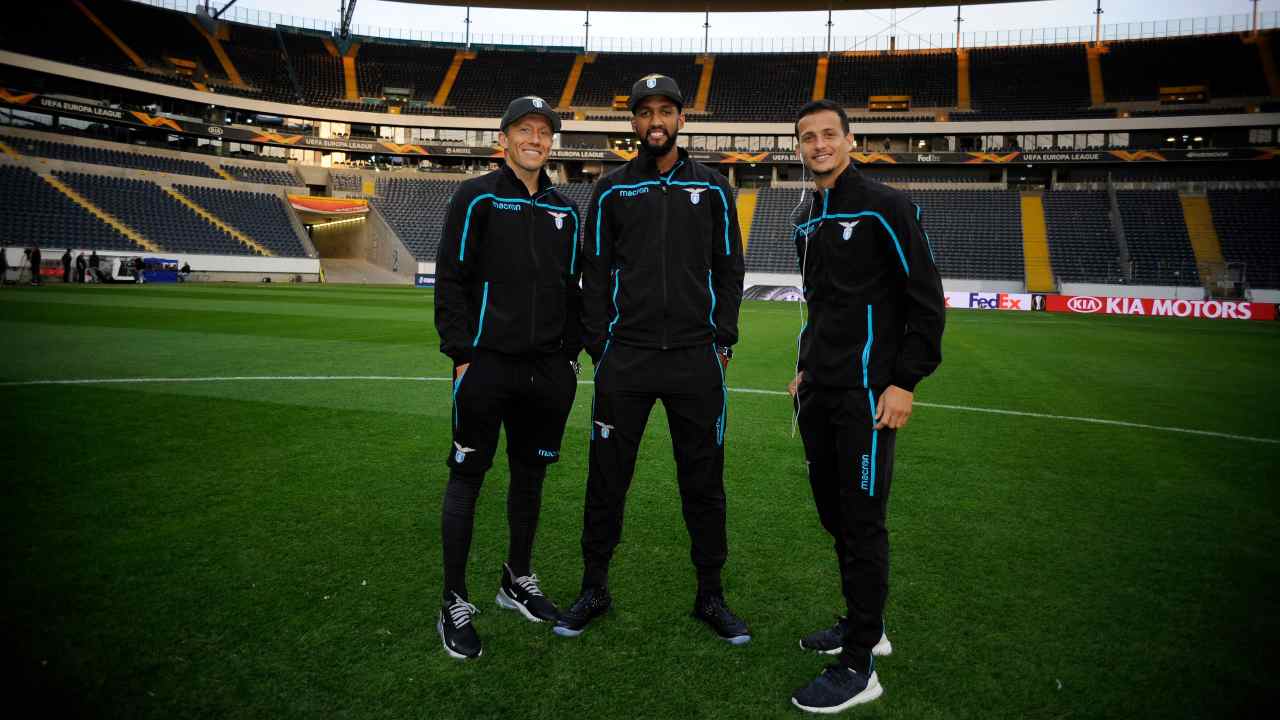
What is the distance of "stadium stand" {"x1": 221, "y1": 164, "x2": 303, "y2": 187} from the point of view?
1938 inches

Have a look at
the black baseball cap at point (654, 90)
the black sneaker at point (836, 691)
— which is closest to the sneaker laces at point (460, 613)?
the black sneaker at point (836, 691)

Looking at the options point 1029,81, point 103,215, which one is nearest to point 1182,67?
point 1029,81

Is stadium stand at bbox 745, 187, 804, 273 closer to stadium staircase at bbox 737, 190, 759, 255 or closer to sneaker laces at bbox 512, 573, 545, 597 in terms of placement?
stadium staircase at bbox 737, 190, 759, 255

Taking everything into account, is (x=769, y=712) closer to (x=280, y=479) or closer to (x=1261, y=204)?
(x=280, y=479)

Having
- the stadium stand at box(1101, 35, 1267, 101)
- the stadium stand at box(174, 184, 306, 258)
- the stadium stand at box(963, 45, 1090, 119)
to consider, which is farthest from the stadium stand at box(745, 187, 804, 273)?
the stadium stand at box(174, 184, 306, 258)

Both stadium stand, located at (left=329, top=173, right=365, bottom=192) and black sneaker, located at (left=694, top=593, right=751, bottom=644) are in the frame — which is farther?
stadium stand, located at (left=329, top=173, right=365, bottom=192)

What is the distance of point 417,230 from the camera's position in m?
48.8

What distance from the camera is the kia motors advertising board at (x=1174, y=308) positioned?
27672 mm

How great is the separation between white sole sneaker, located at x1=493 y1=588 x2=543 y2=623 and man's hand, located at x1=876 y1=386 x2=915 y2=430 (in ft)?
5.92

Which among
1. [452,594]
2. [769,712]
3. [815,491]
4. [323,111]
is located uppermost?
[323,111]

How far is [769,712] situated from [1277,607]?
2.72 meters

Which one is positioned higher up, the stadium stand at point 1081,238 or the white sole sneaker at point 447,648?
the stadium stand at point 1081,238

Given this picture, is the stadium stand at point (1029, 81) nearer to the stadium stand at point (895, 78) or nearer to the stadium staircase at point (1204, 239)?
the stadium stand at point (895, 78)

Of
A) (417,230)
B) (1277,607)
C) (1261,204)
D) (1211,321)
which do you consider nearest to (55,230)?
(417,230)
